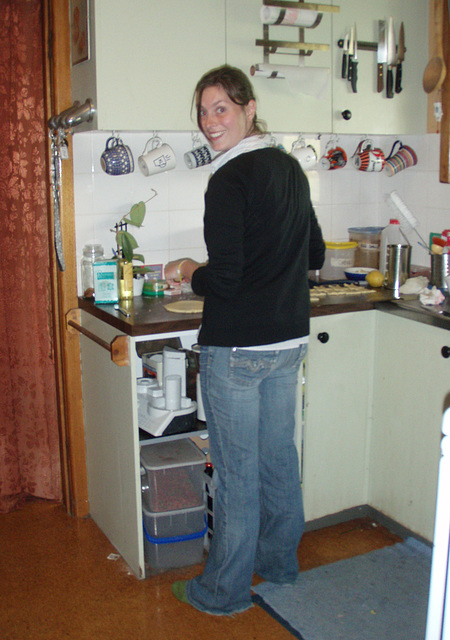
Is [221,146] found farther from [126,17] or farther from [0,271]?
[0,271]

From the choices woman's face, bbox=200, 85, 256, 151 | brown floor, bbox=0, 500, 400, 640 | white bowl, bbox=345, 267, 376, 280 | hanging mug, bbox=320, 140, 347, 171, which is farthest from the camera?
hanging mug, bbox=320, 140, 347, 171

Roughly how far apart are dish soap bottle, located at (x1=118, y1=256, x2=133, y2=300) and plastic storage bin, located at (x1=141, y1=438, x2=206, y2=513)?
0.52 metres

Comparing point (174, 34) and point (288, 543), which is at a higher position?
point (174, 34)

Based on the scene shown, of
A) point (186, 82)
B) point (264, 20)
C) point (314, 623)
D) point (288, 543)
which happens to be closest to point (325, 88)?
point (264, 20)

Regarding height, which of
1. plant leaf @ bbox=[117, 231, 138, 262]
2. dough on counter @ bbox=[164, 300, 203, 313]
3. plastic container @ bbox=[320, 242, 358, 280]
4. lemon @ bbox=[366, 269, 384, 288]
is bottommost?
dough on counter @ bbox=[164, 300, 203, 313]

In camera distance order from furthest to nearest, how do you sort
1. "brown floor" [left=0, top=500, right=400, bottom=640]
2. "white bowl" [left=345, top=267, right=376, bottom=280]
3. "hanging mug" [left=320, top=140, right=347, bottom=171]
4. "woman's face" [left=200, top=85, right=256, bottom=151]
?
1. "hanging mug" [left=320, top=140, right=347, bottom=171]
2. "white bowl" [left=345, top=267, right=376, bottom=280]
3. "brown floor" [left=0, top=500, right=400, bottom=640]
4. "woman's face" [left=200, top=85, right=256, bottom=151]

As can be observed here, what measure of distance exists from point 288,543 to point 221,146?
3.76 ft

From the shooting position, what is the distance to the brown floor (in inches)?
71.8

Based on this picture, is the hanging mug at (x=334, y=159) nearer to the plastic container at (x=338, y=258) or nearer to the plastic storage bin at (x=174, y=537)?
→ the plastic container at (x=338, y=258)

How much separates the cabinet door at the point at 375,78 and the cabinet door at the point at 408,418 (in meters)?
0.75

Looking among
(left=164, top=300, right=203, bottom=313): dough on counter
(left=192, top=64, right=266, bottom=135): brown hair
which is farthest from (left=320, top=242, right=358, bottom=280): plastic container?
(left=192, top=64, right=266, bottom=135): brown hair

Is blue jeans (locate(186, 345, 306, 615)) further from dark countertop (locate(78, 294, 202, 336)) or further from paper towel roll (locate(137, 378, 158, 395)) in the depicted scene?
paper towel roll (locate(137, 378, 158, 395))

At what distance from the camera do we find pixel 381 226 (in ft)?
9.24

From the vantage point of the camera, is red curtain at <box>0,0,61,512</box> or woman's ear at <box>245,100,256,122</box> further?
red curtain at <box>0,0,61,512</box>
